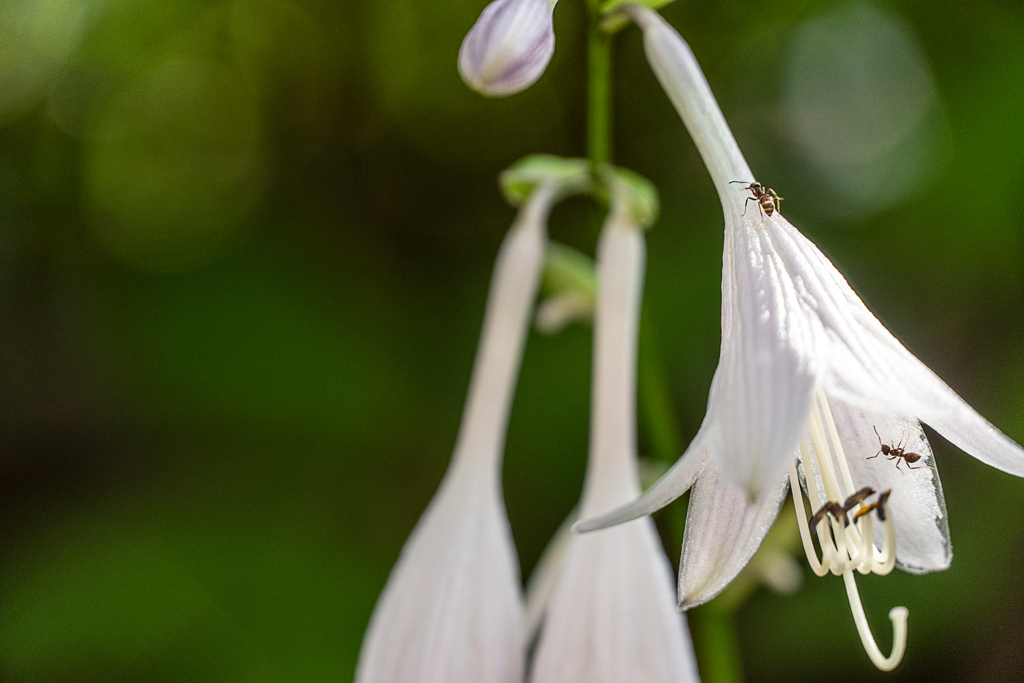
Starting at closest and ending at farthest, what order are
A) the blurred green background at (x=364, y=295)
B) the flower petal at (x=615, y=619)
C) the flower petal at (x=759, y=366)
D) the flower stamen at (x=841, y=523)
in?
the flower petal at (x=759, y=366), the flower stamen at (x=841, y=523), the flower petal at (x=615, y=619), the blurred green background at (x=364, y=295)

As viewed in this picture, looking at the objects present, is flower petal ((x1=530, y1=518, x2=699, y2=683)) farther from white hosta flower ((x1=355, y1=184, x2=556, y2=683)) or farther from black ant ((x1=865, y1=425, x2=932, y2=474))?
black ant ((x1=865, y1=425, x2=932, y2=474))

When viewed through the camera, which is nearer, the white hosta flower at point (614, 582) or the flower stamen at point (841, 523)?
the flower stamen at point (841, 523)

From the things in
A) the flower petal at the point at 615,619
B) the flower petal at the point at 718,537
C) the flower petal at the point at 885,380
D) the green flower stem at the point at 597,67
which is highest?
the green flower stem at the point at 597,67

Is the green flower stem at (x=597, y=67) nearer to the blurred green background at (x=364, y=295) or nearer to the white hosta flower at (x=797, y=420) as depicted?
the white hosta flower at (x=797, y=420)

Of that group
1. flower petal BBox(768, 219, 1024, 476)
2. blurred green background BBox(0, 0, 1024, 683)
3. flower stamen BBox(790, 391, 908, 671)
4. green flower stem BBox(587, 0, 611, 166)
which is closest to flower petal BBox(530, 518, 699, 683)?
flower stamen BBox(790, 391, 908, 671)

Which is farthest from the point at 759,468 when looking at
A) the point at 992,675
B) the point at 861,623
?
the point at 992,675

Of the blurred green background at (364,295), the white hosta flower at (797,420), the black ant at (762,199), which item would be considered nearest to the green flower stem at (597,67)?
the white hosta flower at (797,420)
